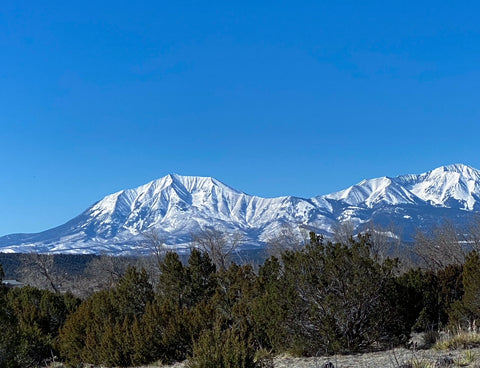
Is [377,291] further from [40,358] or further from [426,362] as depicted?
[40,358]

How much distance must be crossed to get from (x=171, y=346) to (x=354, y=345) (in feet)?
16.7

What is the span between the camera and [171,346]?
49.5 ft

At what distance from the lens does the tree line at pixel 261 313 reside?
12641mm

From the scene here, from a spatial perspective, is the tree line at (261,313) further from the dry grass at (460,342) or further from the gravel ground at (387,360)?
the dry grass at (460,342)

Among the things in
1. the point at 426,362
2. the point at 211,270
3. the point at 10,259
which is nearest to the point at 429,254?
the point at 211,270

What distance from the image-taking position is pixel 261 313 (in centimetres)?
1428

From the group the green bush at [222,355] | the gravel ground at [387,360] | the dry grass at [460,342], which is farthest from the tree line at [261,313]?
the dry grass at [460,342]

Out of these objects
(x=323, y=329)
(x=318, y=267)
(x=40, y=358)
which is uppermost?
(x=318, y=267)

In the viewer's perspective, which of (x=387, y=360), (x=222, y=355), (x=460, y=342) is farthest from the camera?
(x=460, y=342)

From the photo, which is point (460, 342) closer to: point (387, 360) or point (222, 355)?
point (387, 360)

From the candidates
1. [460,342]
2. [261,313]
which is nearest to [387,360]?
[460,342]

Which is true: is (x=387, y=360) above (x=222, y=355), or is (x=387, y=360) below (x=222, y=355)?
below

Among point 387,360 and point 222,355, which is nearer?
point 222,355

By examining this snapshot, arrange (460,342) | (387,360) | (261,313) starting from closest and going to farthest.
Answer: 1. (387,360)
2. (460,342)
3. (261,313)
